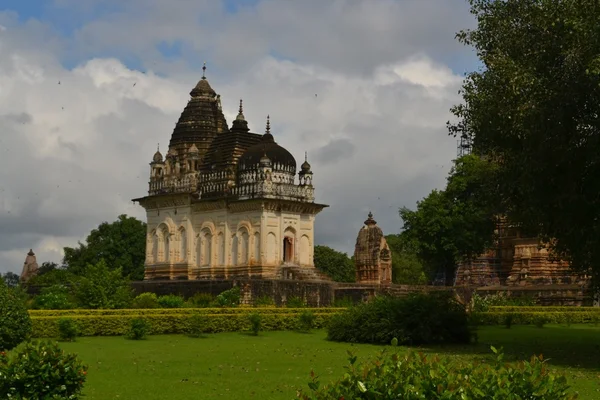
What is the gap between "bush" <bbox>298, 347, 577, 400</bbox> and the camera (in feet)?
22.0

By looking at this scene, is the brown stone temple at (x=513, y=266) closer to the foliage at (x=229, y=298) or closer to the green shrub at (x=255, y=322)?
the foliage at (x=229, y=298)

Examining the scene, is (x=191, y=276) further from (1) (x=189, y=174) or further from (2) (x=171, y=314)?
(2) (x=171, y=314)

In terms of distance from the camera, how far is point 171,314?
27.8 meters

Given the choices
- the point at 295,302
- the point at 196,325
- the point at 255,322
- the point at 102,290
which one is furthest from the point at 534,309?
the point at 102,290

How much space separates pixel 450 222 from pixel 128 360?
112 ft

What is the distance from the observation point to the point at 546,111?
1766cm

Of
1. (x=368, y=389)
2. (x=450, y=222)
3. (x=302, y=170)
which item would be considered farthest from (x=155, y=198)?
(x=368, y=389)

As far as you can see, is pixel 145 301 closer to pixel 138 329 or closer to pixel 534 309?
pixel 138 329

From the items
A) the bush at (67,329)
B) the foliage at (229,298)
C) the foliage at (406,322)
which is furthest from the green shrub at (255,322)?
the foliage at (229,298)

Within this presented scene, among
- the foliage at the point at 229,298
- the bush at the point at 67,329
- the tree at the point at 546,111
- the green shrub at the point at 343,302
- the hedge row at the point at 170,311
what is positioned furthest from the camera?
the green shrub at the point at 343,302

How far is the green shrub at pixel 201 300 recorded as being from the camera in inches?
1344

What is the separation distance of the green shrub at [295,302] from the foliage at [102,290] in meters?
6.45

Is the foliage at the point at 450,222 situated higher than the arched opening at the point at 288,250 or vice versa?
the foliage at the point at 450,222

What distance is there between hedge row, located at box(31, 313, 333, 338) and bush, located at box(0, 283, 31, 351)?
7.46 m
